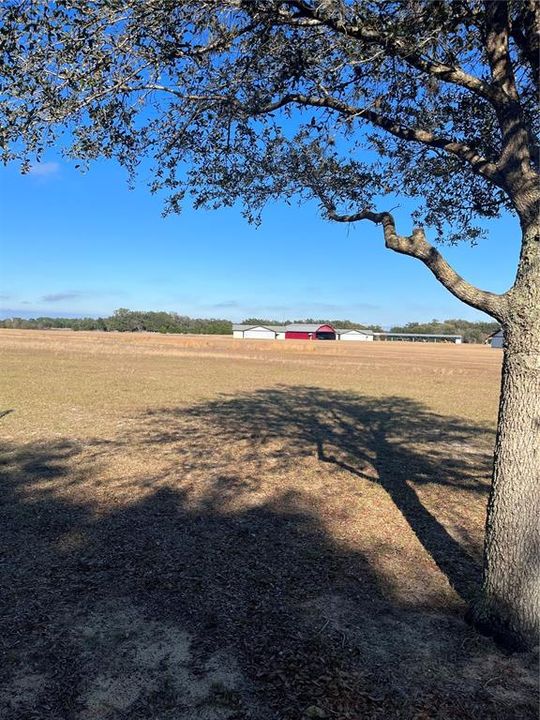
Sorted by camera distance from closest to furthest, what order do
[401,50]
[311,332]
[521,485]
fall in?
[521,485] < [401,50] < [311,332]

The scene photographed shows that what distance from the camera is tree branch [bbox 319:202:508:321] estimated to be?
137 inches

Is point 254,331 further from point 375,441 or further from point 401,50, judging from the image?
→ point 401,50

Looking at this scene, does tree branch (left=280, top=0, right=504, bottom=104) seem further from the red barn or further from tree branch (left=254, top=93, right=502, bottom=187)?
the red barn

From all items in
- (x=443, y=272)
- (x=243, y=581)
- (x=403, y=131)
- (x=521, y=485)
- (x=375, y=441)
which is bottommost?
(x=375, y=441)

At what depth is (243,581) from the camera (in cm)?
423

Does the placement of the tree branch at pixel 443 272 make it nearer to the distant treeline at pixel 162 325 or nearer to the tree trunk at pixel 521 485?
the tree trunk at pixel 521 485

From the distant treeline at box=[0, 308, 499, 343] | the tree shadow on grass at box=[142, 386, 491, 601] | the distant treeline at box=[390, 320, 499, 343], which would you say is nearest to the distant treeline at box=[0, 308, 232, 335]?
the distant treeline at box=[0, 308, 499, 343]

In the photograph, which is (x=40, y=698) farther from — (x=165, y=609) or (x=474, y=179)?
(x=474, y=179)

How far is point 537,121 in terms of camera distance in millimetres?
4789

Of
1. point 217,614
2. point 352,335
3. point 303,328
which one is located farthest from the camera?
point 352,335

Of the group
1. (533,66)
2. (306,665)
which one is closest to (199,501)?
(306,665)

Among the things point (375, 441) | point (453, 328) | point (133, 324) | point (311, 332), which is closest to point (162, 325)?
point (133, 324)

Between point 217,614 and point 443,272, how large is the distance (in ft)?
10.8

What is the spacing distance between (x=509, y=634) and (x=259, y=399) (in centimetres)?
1446
